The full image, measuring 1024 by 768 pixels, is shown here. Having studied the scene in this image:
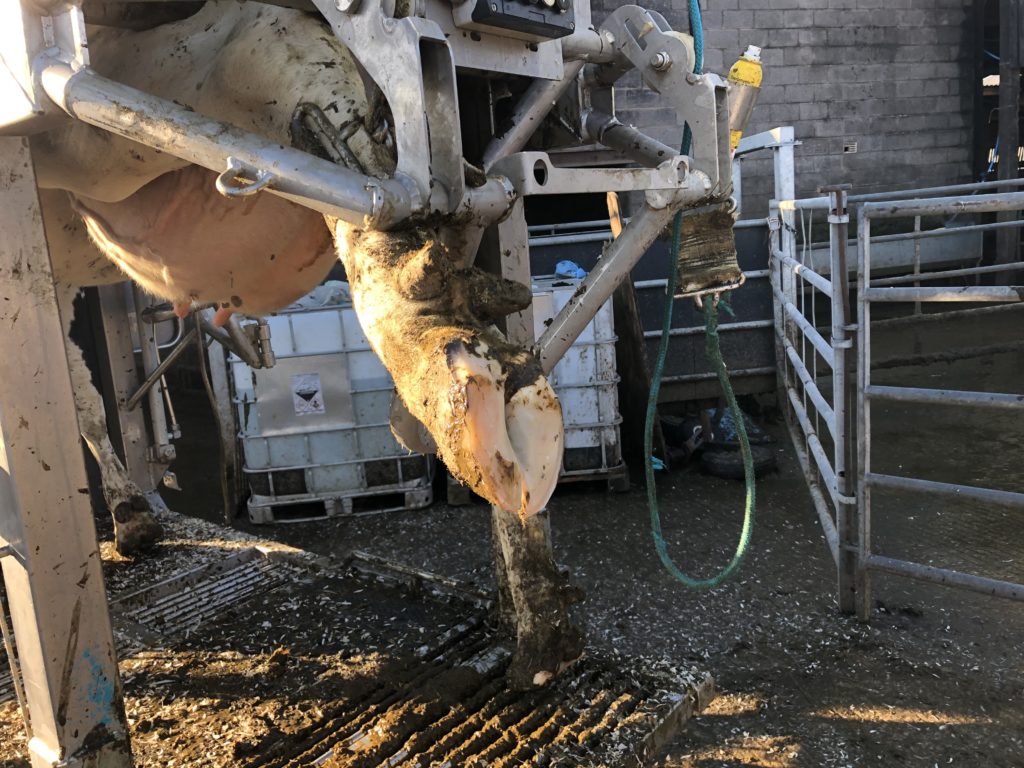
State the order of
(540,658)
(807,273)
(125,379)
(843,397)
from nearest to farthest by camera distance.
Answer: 1. (540,658)
2. (843,397)
3. (125,379)
4. (807,273)

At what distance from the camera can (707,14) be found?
9.01 metres

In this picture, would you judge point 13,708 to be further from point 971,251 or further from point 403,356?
point 971,251

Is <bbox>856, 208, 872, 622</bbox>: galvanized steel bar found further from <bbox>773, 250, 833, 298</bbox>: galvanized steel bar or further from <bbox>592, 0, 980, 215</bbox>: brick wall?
<bbox>592, 0, 980, 215</bbox>: brick wall

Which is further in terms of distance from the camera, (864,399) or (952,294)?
(864,399)

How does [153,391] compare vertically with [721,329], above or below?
above

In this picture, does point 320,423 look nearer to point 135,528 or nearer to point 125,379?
point 125,379

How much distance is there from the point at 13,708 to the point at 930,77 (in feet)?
Answer: 35.9

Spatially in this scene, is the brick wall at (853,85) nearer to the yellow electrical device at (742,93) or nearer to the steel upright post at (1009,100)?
the steel upright post at (1009,100)

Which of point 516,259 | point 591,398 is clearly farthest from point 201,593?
point 591,398

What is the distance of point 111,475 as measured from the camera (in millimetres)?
4062

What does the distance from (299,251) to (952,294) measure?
236 centimetres

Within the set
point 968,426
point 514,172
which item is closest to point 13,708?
point 514,172

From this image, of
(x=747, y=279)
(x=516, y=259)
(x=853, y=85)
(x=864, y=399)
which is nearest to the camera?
(x=516, y=259)

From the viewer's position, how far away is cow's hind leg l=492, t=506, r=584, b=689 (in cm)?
240
